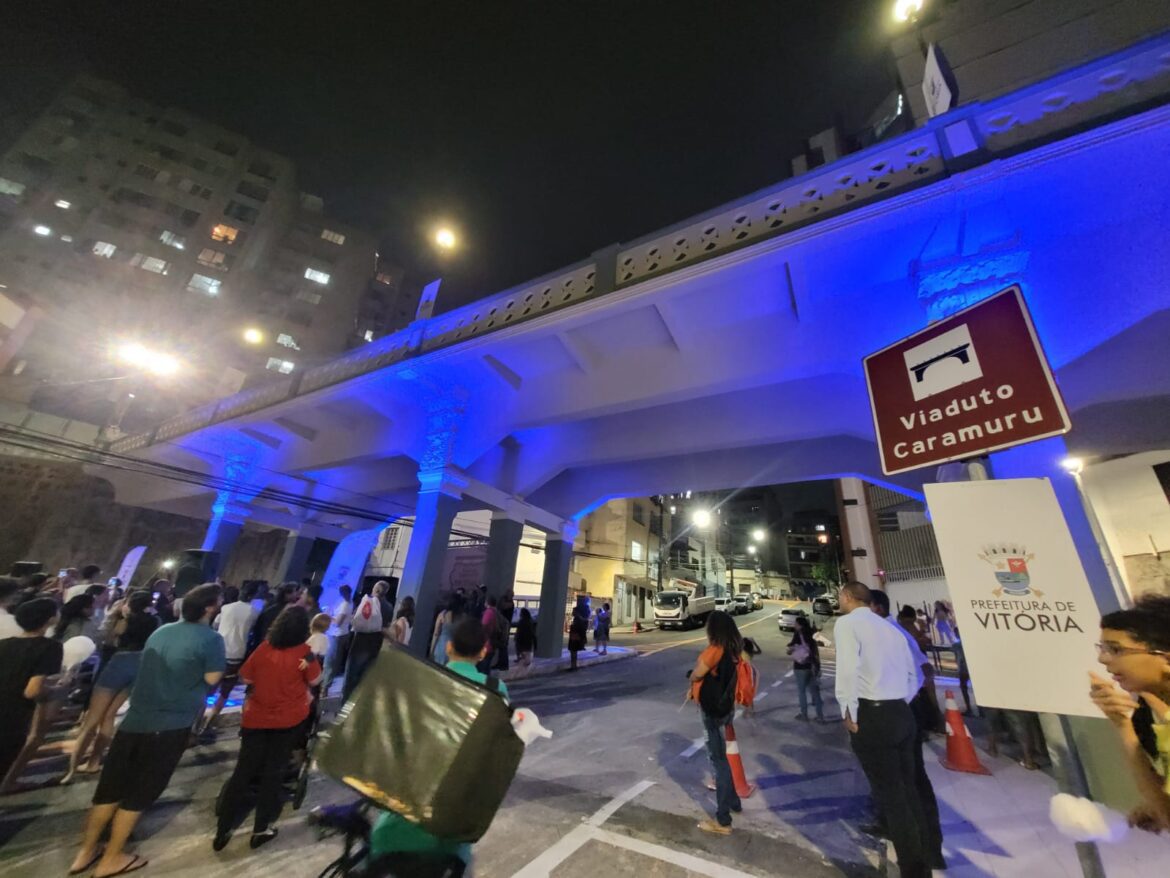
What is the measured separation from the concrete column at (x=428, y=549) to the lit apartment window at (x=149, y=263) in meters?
38.2

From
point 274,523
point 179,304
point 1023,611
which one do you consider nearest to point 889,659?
point 1023,611

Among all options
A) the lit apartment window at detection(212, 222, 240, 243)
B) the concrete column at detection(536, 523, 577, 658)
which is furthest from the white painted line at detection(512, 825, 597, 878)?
the lit apartment window at detection(212, 222, 240, 243)

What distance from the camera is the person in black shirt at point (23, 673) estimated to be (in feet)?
9.37

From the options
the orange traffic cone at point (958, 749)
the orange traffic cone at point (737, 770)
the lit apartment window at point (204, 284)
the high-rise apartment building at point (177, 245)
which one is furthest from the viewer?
the lit apartment window at point (204, 284)

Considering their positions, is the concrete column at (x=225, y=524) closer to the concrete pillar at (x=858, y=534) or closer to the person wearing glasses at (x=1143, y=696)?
the person wearing glasses at (x=1143, y=696)

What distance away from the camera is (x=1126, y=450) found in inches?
237

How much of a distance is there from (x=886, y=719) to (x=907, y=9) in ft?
31.3

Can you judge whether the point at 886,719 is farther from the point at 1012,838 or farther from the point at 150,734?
the point at 150,734

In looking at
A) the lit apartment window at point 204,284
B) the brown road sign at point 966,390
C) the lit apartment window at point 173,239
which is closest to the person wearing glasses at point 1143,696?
the brown road sign at point 966,390

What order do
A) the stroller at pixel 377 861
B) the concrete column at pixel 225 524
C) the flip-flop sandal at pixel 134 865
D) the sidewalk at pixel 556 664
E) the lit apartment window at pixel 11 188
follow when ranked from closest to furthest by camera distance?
the stroller at pixel 377 861, the flip-flop sandal at pixel 134 865, the sidewalk at pixel 556 664, the concrete column at pixel 225 524, the lit apartment window at pixel 11 188

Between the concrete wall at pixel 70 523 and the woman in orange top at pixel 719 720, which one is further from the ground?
the concrete wall at pixel 70 523

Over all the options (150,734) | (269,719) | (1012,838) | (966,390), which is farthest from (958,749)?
(150,734)

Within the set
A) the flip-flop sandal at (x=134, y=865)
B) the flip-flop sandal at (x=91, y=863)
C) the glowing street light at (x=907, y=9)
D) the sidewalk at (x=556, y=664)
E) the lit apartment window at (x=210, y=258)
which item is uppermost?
the lit apartment window at (x=210, y=258)

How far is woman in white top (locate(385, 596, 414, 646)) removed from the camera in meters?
6.63
